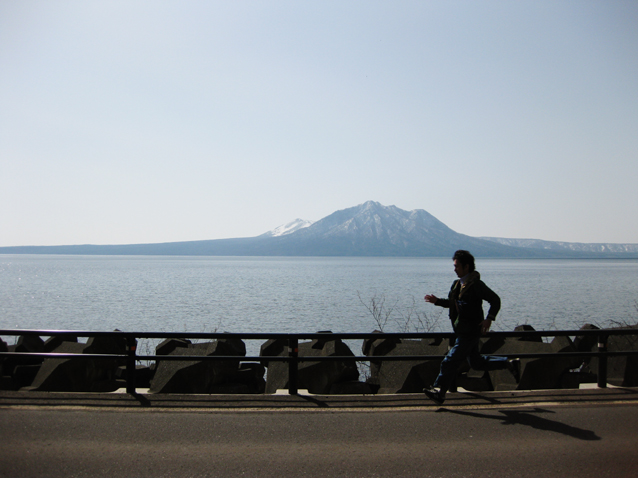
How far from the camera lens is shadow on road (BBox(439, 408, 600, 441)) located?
18.7 feet

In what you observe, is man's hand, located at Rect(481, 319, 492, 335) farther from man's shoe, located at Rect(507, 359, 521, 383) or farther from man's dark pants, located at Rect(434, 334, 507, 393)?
man's shoe, located at Rect(507, 359, 521, 383)

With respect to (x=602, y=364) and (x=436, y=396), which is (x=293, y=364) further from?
(x=602, y=364)

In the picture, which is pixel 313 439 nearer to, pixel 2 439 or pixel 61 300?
pixel 2 439

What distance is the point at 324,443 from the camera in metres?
5.39

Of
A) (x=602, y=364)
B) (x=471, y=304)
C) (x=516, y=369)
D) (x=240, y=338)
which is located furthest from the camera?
(x=516, y=369)

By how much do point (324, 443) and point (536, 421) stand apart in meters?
2.66

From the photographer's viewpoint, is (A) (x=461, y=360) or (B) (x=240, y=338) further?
(B) (x=240, y=338)

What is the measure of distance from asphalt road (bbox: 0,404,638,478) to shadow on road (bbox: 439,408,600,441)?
0.01 metres

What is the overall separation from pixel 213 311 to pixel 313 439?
116 feet

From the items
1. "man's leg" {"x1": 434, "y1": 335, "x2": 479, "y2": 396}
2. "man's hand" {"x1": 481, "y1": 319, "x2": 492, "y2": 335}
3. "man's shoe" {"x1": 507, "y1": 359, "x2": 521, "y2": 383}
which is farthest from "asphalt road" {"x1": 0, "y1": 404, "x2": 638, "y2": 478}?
"man's shoe" {"x1": 507, "y1": 359, "x2": 521, "y2": 383}

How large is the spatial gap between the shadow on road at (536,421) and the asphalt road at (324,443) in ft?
0.04

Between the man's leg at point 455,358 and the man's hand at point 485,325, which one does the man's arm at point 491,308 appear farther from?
the man's leg at point 455,358

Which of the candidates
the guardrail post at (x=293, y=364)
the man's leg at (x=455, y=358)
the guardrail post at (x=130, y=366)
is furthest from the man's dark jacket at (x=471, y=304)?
the guardrail post at (x=130, y=366)

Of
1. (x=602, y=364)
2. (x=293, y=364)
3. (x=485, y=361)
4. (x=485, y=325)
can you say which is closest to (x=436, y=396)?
(x=485, y=361)
